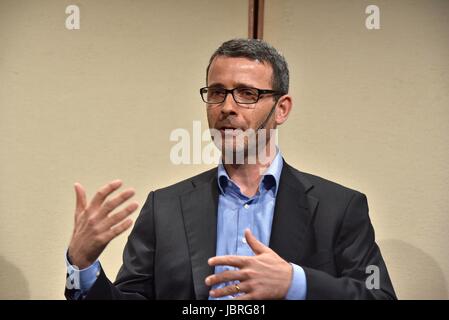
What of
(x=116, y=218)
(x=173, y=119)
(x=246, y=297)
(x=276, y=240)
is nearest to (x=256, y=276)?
(x=246, y=297)

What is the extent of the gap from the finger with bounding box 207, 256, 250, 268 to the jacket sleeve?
0.17 m

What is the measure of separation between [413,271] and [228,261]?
891 millimetres

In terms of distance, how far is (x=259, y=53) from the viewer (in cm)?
142

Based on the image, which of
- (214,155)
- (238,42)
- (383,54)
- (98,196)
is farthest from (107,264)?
(383,54)

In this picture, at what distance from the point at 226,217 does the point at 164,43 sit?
2.33 feet

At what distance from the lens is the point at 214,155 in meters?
1.76

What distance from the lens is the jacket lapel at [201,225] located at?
4.35 ft

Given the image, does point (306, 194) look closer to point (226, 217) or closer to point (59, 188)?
point (226, 217)

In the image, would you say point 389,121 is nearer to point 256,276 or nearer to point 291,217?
point 291,217

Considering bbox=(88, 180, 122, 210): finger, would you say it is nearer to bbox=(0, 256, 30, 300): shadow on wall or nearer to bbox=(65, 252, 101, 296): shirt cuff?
bbox=(65, 252, 101, 296): shirt cuff

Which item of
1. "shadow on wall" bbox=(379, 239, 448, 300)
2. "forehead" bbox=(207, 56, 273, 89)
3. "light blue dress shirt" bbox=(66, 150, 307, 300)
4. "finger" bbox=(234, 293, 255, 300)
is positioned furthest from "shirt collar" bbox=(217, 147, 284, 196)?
"shadow on wall" bbox=(379, 239, 448, 300)

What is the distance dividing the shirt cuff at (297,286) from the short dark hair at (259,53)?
1.64ft

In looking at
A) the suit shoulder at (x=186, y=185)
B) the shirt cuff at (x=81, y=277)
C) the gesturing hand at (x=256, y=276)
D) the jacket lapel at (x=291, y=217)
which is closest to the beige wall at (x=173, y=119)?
the suit shoulder at (x=186, y=185)

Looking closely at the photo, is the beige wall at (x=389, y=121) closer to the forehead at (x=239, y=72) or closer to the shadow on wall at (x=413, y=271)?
the shadow on wall at (x=413, y=271)
